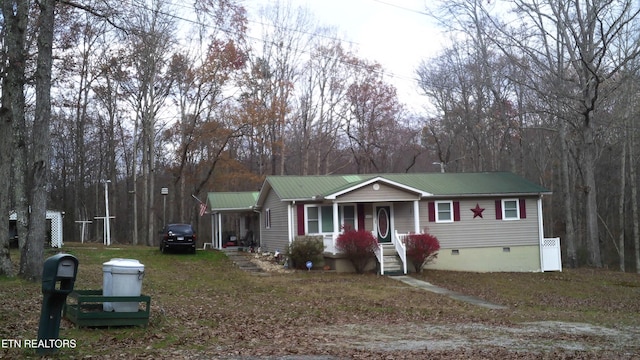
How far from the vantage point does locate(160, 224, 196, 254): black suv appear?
2816 cm

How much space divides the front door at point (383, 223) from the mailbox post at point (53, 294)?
20250 mm

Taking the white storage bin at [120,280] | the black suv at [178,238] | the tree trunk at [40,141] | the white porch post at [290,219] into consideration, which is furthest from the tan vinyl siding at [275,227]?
the white storage bin at [120,280]

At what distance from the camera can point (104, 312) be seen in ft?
29.1

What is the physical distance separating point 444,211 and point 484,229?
2.13 metres

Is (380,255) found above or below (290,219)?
below

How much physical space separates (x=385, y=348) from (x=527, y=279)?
55.8 feet

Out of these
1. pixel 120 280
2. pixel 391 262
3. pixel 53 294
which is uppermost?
pixel 53 294

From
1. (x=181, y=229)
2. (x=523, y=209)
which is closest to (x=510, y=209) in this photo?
(x=523, y=209)

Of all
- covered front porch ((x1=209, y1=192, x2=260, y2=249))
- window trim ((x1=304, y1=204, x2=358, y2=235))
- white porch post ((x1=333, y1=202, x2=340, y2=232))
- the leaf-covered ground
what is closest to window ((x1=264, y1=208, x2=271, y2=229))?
covered front porch ((x1=209, y1=192, x2=260, y2=249))

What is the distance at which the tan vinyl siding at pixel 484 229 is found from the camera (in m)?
26.5

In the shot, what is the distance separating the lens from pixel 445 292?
18.5 meters

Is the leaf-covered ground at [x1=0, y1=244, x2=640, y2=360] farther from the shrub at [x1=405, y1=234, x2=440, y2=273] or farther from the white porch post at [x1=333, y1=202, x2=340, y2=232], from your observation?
the white porch post at [x1=333, y1=202, x2=340, y2=232]

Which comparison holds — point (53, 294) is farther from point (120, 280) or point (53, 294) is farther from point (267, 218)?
point (267, 218)

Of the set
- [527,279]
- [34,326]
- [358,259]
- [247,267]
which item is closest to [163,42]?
[247,267]
